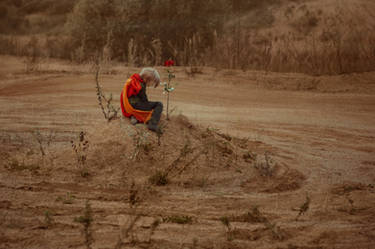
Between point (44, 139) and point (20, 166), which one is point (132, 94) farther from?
point (44, 139)

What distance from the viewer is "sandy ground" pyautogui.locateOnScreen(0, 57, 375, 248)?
10.3ft

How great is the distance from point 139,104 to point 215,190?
145 cm

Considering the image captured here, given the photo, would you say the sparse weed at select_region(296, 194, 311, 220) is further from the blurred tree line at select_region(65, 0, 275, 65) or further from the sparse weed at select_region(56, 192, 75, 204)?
the blurred tree line at select_region(65, 0, 275, 65)

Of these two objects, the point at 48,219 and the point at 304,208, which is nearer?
the point at 48,219

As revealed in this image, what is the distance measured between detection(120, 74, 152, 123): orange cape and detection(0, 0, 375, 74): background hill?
5.98m

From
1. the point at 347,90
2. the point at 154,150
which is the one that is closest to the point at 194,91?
the point at 347,90

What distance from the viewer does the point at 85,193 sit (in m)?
3.94

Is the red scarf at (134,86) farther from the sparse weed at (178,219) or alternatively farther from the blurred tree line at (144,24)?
the blurred tree line at (144,24)

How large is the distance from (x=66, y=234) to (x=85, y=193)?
2.89ft

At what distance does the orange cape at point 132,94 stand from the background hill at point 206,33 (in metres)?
5.98

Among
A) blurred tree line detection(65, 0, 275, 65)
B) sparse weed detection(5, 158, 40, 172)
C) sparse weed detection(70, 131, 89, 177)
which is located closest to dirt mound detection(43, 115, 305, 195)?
sparse weed detection(70, 131, 89, 177)

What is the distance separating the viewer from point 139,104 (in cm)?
483

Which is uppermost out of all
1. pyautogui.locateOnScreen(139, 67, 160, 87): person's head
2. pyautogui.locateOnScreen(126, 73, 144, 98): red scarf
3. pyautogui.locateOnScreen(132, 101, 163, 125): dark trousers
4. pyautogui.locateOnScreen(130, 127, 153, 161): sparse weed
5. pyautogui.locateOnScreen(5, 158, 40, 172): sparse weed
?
pyautogui.locateOnScreen(139, 67, 160, 87): person's head

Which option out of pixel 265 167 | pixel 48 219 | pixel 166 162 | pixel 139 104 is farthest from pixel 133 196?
pixel 265 167
